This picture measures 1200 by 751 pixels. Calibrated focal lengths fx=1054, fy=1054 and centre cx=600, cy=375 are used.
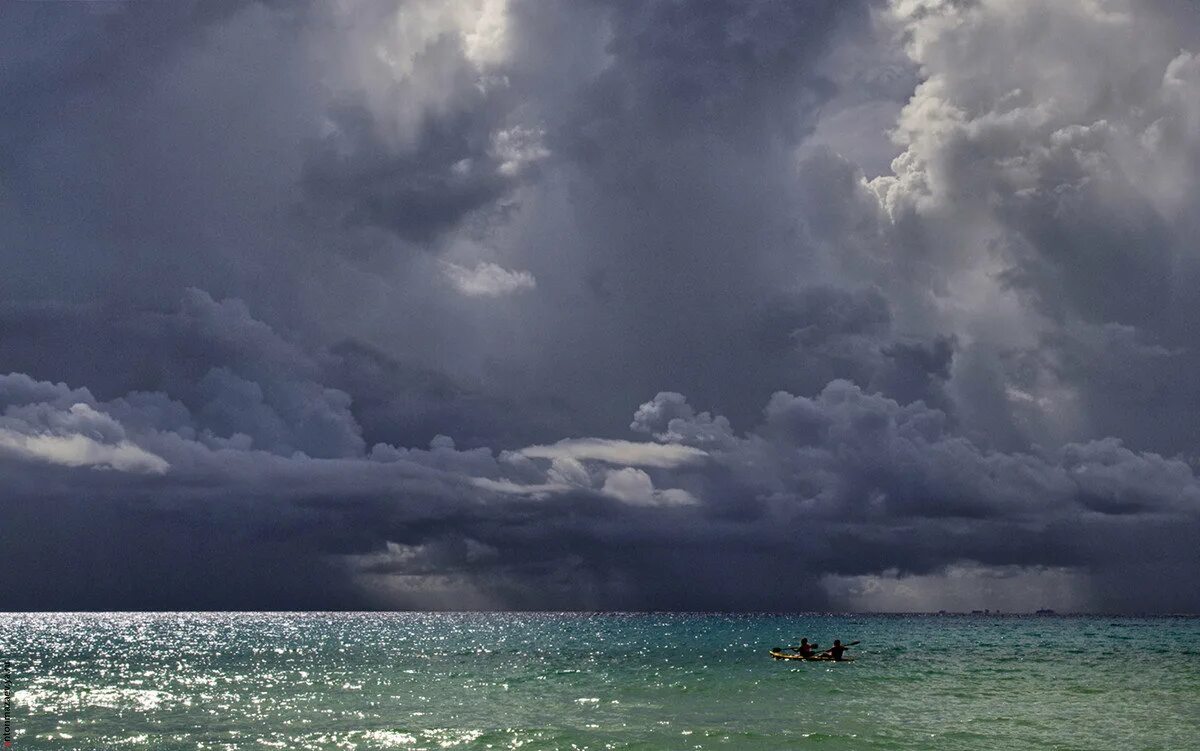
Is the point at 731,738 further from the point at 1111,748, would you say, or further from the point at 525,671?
the point at 525,671

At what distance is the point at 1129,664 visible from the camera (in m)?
90.2

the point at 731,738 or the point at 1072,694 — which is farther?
the point at 1072,694

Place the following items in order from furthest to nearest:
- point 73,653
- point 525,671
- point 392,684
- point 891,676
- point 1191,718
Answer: point 73,653 < point 525,671 < point 891,676 < point 392,684 < point 1191,718

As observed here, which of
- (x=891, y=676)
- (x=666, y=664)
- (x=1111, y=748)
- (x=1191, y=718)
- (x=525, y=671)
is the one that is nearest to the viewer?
(x=1111, y=748)

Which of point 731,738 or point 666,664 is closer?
point 731,738

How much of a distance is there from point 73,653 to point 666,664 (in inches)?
2865

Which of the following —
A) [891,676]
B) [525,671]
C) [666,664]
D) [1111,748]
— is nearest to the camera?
[1111,748]

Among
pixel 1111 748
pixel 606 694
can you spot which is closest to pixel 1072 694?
pixel 1111 748

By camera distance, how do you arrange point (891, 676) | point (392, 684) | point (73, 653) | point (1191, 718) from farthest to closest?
point (73, 653) < point (891, 676) < point (392, 684) < point (1191, 718)

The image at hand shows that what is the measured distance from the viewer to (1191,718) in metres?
51.7

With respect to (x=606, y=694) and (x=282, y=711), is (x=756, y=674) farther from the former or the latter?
(x=282, y=711)

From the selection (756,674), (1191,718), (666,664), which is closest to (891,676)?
(756,674)

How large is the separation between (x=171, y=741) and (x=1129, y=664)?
7882 cm

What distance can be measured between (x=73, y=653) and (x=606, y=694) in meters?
84.7
